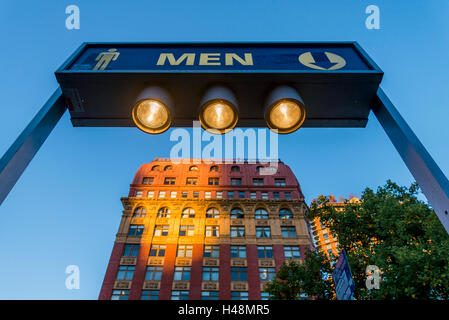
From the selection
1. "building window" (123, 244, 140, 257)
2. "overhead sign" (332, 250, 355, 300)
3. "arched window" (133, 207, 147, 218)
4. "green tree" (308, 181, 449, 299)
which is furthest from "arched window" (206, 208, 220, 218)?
"overhead sign" (332, 250, 355, 300)

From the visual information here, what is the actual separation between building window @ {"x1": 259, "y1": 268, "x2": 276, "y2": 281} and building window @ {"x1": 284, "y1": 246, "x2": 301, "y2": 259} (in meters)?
2.47

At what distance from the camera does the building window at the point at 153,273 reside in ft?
97.3

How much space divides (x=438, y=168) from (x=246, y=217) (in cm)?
3466

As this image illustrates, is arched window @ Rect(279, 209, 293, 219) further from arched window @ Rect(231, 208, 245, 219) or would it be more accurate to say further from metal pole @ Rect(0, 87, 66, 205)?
metal pole @ Rect(0, 87, 66, 205)

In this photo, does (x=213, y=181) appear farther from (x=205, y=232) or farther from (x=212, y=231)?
(x=205, y=232)

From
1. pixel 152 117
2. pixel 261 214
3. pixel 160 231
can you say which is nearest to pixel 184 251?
pixel 160 231

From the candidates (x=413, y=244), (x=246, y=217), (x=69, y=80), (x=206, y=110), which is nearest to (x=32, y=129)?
(x=69, y=80)

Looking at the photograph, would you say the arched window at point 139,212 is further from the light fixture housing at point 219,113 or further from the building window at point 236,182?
the light fixture housing at point 219,113

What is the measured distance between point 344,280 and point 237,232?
30800 mm

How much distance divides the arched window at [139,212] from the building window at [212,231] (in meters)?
8.50

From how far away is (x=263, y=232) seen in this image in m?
34.3

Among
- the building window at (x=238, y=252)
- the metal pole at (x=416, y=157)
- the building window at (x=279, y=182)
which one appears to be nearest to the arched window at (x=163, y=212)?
the building window at (x=238, y=252)

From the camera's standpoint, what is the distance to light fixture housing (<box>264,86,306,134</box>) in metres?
2.05

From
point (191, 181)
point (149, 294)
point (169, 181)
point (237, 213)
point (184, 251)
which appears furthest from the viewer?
point (191, 181)
